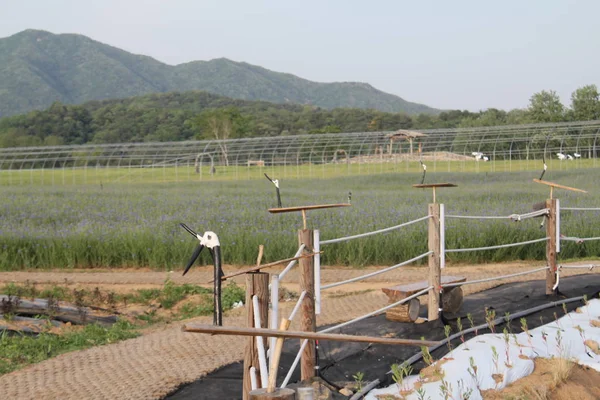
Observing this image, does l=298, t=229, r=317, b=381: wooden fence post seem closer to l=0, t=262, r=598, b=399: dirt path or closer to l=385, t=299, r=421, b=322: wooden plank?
l=0, t=262, r=598, b=399: dirt path

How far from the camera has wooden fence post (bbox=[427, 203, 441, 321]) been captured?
6.49m

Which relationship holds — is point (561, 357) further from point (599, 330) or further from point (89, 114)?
point (89, 114)

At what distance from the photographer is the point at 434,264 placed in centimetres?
649

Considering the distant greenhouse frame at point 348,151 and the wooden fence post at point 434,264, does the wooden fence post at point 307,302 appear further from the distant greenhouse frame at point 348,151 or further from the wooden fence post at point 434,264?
the distant greenhouse frame at point 348,151

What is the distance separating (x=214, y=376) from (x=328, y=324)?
1.76 meters

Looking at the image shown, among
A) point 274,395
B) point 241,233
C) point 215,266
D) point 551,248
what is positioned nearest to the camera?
point 274,395

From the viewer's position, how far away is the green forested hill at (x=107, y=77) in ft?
512

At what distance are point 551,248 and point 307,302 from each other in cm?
387

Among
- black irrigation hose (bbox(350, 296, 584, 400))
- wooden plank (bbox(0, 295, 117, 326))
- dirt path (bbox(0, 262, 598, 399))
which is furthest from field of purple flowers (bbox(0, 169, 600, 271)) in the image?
black irrigation hose (bbox(350, 296, 584, 400))

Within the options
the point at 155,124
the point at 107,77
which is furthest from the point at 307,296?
the point at 107,77

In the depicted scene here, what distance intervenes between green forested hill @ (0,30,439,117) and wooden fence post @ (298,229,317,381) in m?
149

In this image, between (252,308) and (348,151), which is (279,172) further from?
(252,308)

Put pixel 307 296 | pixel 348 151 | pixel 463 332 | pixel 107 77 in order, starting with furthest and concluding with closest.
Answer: pixel 107 77
pixel 348 151
pixel 463 332
pixel 307 296

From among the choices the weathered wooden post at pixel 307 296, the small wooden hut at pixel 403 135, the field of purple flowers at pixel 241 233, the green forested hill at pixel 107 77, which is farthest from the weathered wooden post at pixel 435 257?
the green forested hill at pixel 107 77
